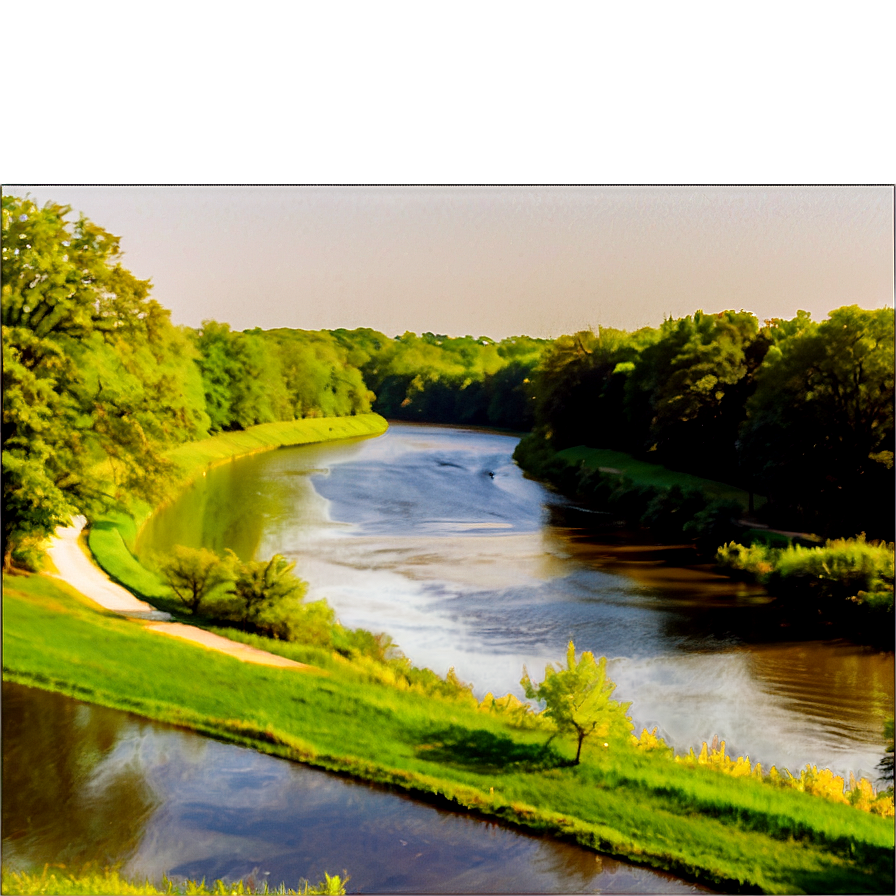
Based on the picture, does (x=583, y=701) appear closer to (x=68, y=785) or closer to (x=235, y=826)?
(x=235, y=826)

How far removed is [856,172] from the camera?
569 cm

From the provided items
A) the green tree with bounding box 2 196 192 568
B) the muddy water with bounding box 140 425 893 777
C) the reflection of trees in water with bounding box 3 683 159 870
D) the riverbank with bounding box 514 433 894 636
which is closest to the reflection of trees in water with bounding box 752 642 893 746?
the muddy water with bounding box 140 425 893 777

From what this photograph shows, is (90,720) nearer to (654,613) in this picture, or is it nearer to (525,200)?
(654,613)

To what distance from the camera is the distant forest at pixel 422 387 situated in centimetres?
625

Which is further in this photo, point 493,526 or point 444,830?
point 493,526

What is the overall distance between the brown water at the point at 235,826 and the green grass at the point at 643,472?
3.02 meters

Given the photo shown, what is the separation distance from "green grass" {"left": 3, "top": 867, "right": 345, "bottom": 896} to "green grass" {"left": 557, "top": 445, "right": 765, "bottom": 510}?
366 cm

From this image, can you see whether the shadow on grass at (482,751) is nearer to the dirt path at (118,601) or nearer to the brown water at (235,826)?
the brown water at (235,826)

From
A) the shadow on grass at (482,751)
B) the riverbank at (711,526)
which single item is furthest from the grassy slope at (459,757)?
the riverbank at (711,526)

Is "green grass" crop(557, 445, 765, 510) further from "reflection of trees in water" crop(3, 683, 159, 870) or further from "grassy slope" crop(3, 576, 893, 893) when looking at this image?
"reflection of trees in water" crop(3, 683, 159, 870)

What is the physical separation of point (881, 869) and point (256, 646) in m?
4.27

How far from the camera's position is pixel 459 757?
576cm

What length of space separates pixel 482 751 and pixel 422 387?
2.84 m

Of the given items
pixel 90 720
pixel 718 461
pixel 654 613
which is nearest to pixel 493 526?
pixel 654 613
